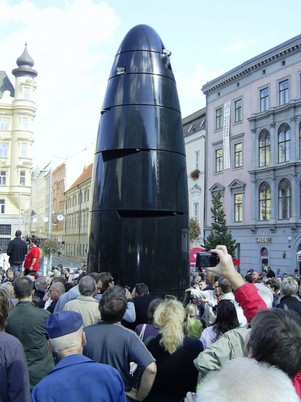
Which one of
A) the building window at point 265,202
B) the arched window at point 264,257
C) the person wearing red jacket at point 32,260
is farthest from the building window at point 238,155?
the person wearing red jacket at point 32,260

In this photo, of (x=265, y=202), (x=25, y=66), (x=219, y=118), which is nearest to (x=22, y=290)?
(x=265, y=202)

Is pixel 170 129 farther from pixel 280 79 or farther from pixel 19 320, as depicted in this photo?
pixel 280 79

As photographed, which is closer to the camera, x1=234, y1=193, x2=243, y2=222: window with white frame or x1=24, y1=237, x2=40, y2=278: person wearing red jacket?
x1=24, y1=237, x2=40, y2=278: person wearing red jacket

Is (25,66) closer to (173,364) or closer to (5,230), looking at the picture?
(5,230)

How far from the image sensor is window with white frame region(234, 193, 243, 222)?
40.6m

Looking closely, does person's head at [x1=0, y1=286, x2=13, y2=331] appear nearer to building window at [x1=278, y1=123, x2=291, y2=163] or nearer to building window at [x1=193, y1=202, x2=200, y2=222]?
building window at [x1=278, y1=123, x2=291, y2=163]

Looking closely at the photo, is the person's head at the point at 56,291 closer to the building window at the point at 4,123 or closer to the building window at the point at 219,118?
the building window at the point at 219,118

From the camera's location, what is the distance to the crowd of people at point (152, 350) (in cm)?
202

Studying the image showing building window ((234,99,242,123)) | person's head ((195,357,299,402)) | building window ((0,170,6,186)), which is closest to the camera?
person's head ((195,357,299,402))

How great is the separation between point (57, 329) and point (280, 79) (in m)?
36.3

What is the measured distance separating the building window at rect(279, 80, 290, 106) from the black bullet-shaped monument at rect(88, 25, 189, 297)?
93.3 ft

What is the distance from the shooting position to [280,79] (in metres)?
36.5

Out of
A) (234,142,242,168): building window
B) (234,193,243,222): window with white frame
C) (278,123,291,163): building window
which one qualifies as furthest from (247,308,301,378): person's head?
(234,142,242,168): building window

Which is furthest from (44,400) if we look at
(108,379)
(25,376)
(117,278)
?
(117,278)
